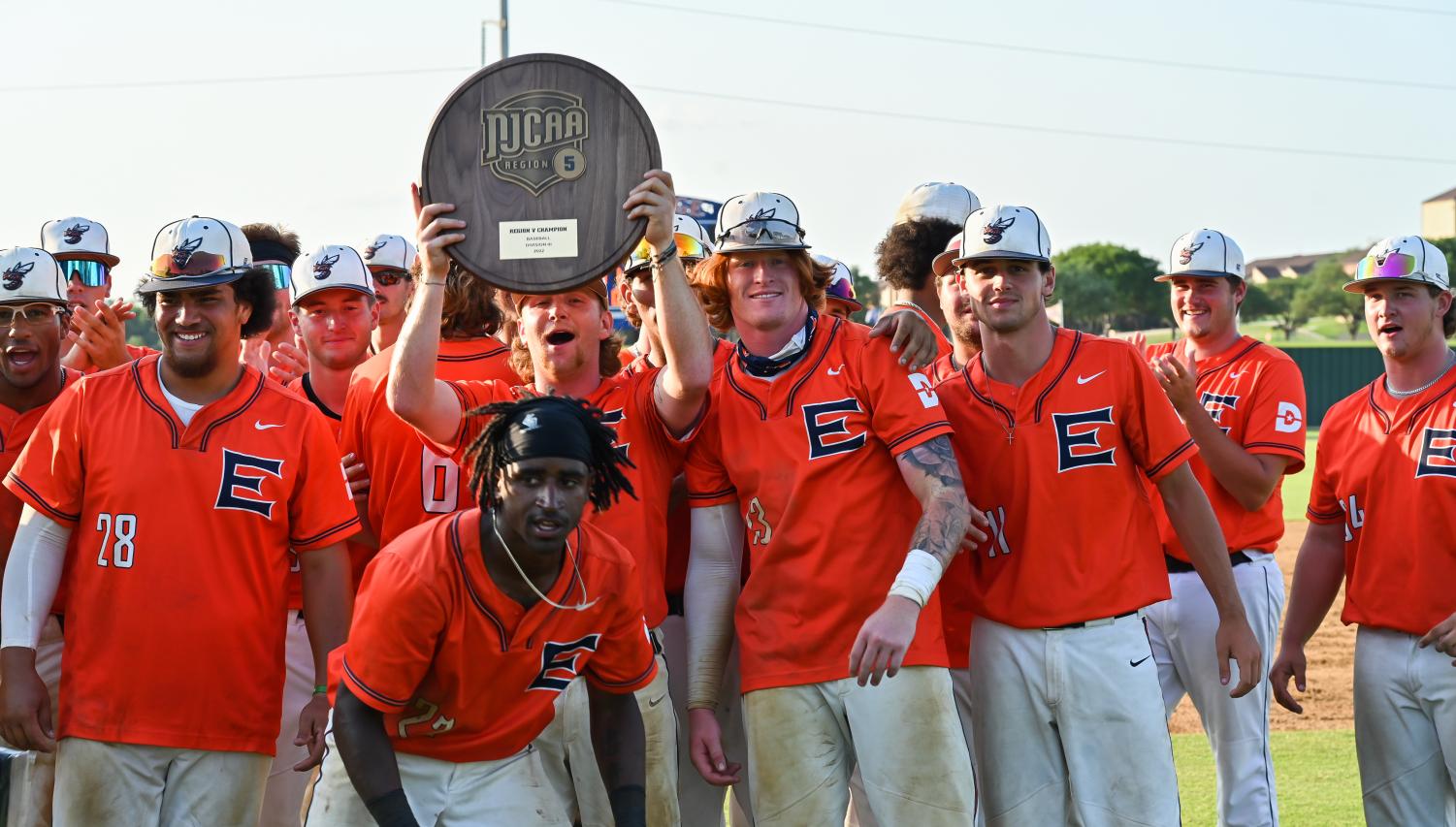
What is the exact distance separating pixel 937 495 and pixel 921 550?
0.25m

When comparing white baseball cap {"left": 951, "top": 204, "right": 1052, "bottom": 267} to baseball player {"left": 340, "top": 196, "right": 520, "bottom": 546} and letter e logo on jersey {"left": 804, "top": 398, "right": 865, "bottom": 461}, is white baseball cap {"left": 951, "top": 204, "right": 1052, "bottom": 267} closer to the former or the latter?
letter e logo on jersey {"left": 804, "top": 398, "right": 865, "bottom": 461}

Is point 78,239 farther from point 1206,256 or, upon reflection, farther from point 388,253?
point 1206,256

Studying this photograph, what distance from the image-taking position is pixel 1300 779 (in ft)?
29.3

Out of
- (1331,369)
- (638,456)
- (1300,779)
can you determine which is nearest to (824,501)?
(638,456)

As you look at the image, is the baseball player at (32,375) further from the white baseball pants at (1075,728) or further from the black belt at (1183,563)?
the black belt at (1183,563)

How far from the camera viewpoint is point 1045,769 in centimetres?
547

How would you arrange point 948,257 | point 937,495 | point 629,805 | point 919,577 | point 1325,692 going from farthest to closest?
point 1325,692
point 948,257
point 937,495
point 919,577
point 629,805

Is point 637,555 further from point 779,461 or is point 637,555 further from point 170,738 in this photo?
point 170,738

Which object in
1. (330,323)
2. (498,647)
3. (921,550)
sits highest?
(330,323)

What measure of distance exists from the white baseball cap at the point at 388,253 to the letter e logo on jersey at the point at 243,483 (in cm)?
226

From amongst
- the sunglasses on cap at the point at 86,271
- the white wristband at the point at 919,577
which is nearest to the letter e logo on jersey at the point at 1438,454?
the white wristband at the point at 919,577

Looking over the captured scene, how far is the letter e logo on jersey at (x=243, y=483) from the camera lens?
5180 mm

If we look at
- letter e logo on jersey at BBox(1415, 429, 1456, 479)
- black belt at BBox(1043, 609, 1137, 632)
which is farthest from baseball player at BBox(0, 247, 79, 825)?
letter e logo on jersey at BBox(1415, 429, 1456, 479)

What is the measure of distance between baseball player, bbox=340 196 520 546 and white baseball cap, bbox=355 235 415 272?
1.30 m
